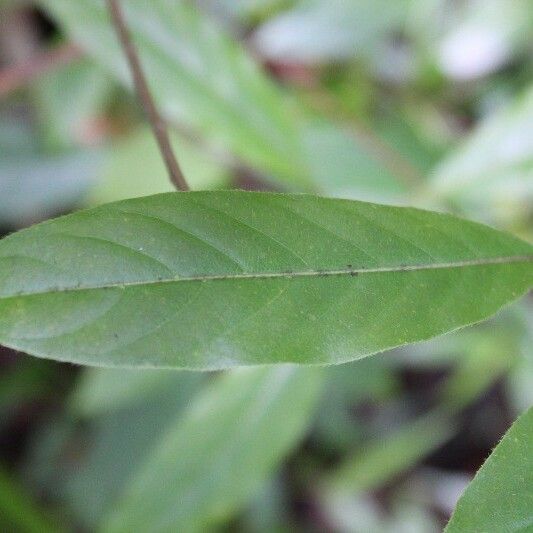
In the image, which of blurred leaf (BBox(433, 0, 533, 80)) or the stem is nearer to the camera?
the stem

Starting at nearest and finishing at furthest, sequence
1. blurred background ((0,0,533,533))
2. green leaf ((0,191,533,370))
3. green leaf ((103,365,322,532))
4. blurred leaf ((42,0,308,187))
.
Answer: green leaf ((0,191,533,370)) → blurred leaf ((42,0,308,187)) → green leaf ((103,365,322,532)) → blurred background ((0,0,533,533))

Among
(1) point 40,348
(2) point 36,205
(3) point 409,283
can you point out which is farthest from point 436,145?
(1) point 40,348

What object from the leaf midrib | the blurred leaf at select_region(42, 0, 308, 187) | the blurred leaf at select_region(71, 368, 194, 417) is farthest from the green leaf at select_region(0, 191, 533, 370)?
the blurred leaf at select_region(71, 368, 194, 417)

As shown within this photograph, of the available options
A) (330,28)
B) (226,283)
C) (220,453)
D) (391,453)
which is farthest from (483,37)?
(226,283)

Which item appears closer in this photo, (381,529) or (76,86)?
(76,86)

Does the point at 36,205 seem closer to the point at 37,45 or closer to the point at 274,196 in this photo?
the point at 37,45

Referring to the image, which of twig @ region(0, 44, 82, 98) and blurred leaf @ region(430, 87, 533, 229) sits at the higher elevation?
twig @ region(0, 44, 82, 98)

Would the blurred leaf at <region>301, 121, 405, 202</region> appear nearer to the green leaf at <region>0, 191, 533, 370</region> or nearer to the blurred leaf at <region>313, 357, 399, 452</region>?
the blurred leaf at <region>313, 357, 399, 452</region>
